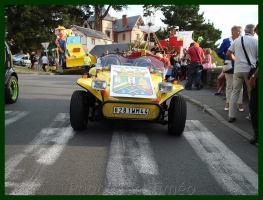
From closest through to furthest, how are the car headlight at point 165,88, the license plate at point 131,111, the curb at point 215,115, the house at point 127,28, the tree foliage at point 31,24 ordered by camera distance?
the license plate at point 131,111 < the car headlight at point 165,88 < the curb at point 215,115 < the tree foliage at point 31,24 < the house at point 127,28

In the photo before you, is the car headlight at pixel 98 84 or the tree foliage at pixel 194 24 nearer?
the car headlight at pixel 98 84

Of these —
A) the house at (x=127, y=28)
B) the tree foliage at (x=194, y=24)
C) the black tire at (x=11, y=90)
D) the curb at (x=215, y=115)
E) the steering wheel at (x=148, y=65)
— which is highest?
the house at (x=127, y=28)

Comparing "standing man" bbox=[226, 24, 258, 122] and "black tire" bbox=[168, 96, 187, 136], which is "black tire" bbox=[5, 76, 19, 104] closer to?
"black tire" bbox=[168, 96, 187, 136]

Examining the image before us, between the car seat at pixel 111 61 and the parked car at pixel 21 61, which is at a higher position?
the parked car at pixel 21 61

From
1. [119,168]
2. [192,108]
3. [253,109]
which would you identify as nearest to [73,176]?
[119,168]

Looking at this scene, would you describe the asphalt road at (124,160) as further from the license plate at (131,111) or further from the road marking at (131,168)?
the license plate at (131,111)

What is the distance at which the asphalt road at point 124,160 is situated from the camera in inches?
125

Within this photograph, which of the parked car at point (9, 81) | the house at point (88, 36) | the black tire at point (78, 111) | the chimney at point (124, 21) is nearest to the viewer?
the black tire at point (78, 111)

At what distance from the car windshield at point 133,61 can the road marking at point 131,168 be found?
2035mm

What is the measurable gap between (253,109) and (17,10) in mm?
40954

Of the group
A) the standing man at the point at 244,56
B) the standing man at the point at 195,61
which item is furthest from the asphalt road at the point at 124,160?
the standing man at the point at 195,61

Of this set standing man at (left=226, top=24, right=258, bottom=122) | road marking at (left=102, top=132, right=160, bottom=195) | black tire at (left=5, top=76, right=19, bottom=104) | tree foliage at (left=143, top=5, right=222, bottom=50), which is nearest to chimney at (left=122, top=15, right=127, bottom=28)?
tree foliage at (left=143, top=5, right=222, bottom=50)

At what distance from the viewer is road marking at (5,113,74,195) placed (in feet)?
10.2

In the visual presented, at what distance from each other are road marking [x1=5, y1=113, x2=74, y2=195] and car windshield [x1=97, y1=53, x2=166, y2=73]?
64.9 inches
